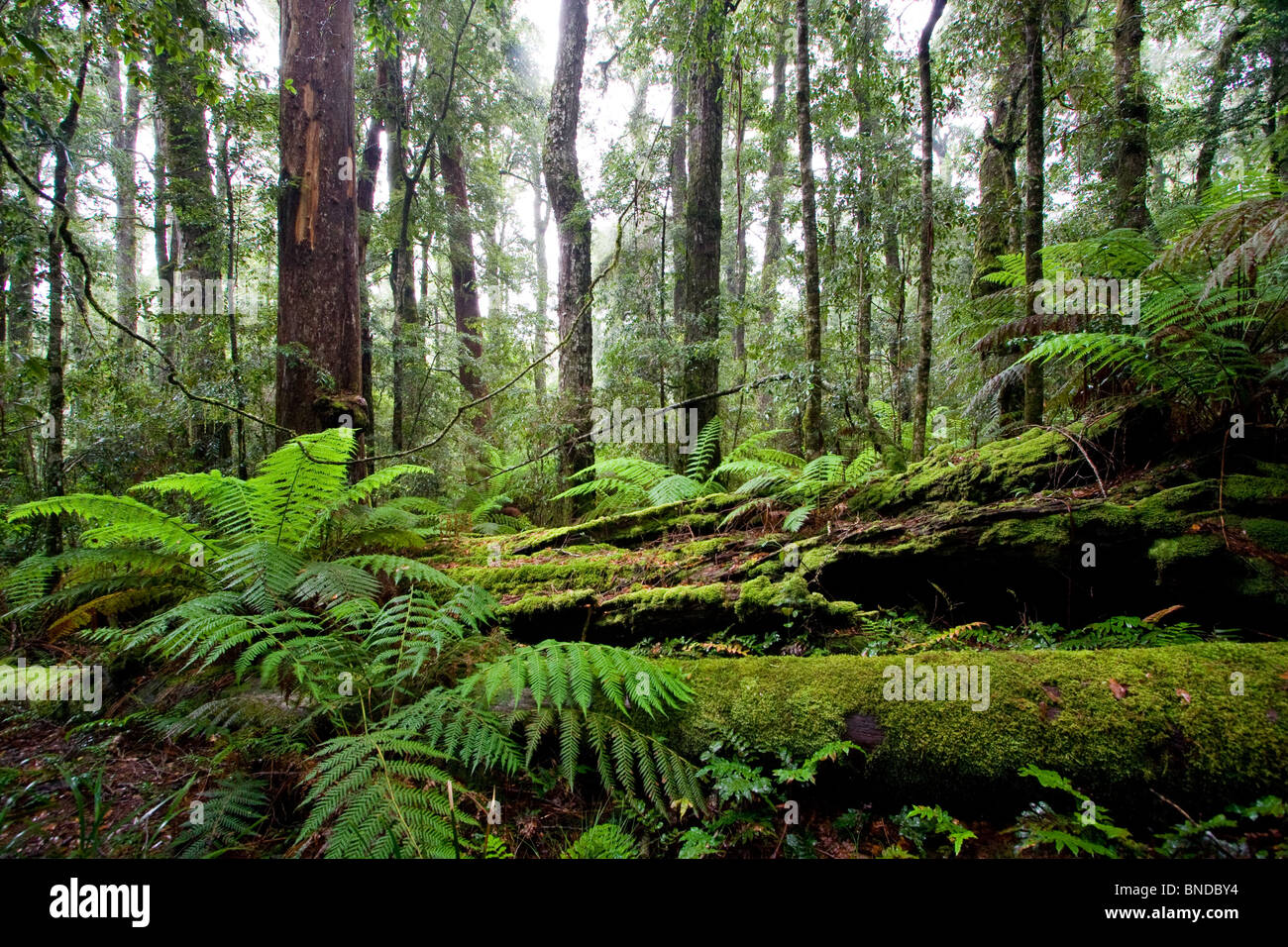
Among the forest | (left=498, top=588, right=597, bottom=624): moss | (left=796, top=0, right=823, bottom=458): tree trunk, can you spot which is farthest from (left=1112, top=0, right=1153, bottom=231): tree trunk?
(left=498, top=588, right=597, bottom=624): moss

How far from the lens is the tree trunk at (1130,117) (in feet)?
24.1

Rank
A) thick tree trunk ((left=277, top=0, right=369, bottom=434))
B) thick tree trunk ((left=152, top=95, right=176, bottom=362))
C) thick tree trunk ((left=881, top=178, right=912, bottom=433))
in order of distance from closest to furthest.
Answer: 1. thick tree trunk ((left=277, top=0, right=369, bottom=434))
2. thick tree trunk ((left=152, top=95, right=176, bottom=362))
3. thick tree trunk ((left=881, top=178, right=912, bottom=433))

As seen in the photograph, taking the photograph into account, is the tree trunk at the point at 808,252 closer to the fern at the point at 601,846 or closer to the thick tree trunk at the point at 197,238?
the fern at the point at 601,846

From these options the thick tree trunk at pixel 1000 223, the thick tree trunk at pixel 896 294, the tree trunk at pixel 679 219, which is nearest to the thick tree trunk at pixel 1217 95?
the thick tree trunk at pixel 1000 223

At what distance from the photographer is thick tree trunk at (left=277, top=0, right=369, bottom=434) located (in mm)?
4676

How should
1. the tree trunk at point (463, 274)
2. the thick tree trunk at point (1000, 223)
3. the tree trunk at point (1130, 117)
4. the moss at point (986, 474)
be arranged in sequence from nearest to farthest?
1. the moss at point (986, 474)
2. the thick tree trunk at point (1000, 223)
3. the tree trunk at point (1130, 117)
4. the tree trunk at point (463, 274)

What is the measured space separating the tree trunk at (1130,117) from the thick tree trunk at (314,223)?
9.98m

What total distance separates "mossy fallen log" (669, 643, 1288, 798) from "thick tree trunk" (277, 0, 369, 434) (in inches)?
178

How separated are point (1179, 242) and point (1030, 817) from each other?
3.86m

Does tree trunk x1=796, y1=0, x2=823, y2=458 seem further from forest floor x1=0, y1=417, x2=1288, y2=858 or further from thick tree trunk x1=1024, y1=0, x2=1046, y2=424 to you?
thick tree trunk x1=1024, y1=0, x2=1046, y2=424

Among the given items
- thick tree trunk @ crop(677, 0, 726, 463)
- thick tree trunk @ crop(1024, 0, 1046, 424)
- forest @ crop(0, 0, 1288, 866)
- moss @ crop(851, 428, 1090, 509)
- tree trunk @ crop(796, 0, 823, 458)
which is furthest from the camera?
thick tree trunk @ crop(677, 0, 726, 463)

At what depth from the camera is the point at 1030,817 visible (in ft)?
4.86
